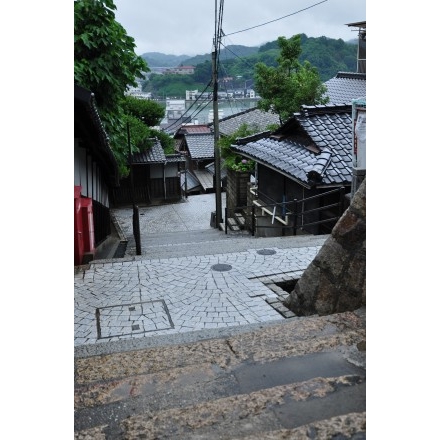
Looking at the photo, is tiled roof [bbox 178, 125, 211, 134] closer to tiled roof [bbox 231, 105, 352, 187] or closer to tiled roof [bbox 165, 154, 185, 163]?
tiled roof [bbox 165, 154, 185, 163]

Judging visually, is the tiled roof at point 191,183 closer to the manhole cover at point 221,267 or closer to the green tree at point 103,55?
the green tree at point 103,55

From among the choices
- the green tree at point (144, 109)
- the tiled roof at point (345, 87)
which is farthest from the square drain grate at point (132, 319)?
the green tree at point (144, 109)

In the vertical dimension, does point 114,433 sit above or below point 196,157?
below

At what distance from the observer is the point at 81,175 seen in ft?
35.6

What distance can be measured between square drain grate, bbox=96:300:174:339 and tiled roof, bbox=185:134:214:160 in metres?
27.3

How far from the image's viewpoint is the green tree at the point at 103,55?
457 inches

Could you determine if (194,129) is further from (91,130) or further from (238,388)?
(238,388)

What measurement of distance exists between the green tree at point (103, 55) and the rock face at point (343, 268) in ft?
26.0

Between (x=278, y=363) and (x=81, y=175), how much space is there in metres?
8.30

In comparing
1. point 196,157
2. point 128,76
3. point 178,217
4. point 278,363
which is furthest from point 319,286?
point 196,157

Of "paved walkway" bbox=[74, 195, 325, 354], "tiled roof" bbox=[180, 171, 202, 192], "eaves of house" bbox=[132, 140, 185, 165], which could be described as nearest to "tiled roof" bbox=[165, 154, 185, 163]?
"eaves of house" bbox=[132, 140, 185, 165]

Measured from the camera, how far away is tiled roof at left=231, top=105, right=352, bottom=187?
12.0 metres

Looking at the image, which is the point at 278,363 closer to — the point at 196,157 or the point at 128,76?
the point at 128,76

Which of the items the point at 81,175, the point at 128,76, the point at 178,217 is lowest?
the point at 178,217
